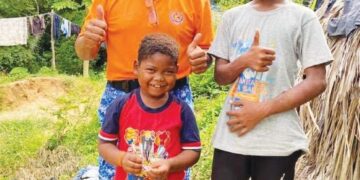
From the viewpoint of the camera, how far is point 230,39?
2.30 meters

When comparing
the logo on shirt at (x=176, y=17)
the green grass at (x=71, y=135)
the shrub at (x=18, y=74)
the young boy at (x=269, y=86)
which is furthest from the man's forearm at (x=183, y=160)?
the shrub at (x=18, y=74)

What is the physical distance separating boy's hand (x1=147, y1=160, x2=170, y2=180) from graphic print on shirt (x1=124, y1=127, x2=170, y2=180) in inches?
2.9

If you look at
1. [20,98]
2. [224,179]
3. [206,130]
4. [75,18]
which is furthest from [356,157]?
[75,18]

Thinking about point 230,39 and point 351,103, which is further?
point 351,103

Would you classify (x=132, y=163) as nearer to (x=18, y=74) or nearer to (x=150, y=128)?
(x=150, y=128)

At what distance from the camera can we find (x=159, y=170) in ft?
6.77

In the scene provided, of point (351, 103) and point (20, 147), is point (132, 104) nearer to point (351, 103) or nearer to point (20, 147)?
point (351, 103)

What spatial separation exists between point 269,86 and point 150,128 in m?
0.52

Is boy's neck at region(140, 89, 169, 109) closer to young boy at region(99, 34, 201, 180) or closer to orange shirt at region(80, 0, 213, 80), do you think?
young boy at region(99, 34, 201, 180)

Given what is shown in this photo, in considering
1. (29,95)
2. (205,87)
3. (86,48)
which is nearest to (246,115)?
(86,48)

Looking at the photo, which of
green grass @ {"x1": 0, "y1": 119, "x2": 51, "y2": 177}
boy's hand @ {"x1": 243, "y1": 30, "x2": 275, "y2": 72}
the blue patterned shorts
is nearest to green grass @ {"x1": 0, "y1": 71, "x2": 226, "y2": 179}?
green grass @ {"x1": 0, "y1": 119, "x2": 51, "y2": 177}

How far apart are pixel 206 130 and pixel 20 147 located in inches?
97.7

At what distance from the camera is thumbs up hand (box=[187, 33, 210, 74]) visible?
2.22m

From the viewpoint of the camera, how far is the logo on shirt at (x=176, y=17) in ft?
7.91
